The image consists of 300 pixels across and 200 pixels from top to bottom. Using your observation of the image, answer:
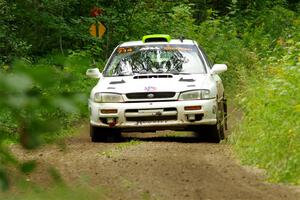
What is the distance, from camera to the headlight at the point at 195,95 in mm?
11727

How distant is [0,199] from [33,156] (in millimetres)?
581

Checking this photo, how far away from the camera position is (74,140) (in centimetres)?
1270

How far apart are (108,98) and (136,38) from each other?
1202cm

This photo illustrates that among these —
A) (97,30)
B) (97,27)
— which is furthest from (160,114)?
(97,30)

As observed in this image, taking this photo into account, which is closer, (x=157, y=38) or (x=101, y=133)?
(x=101, y=133)

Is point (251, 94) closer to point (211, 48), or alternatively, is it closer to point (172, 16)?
point (211, 48)

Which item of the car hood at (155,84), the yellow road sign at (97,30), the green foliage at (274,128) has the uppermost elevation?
the green foliage at (274,128)

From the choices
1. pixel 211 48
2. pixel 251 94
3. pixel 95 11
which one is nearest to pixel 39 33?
pixel 95 11

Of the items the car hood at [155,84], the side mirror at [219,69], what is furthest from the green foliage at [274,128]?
the car hood at [155,84]

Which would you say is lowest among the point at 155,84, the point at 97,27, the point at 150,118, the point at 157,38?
the point at 97,27

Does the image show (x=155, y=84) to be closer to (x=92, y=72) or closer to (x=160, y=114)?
(x=160, y=114)

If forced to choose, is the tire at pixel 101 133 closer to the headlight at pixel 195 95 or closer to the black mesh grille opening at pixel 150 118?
the black mesh grille opening at pixel 150 118

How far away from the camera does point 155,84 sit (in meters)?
11.9

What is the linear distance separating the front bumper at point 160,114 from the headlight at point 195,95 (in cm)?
6
